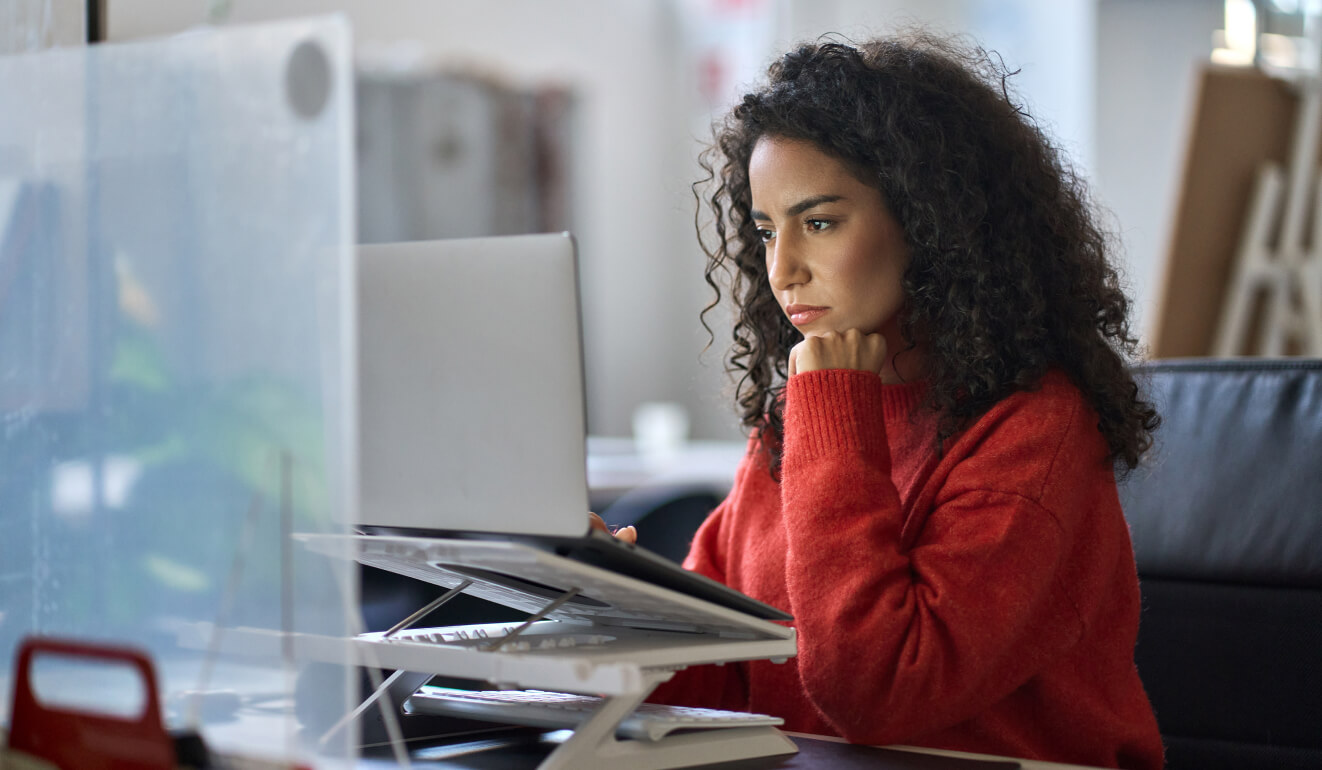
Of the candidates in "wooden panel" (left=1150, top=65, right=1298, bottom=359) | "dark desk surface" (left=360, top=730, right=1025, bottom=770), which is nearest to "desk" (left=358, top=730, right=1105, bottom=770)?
"dark desk surface" (left=360, top=730, right=1025, bottom=770)

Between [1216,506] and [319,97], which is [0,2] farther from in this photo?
[1216,506]

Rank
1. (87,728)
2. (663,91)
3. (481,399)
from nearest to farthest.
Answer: (87,728)
(481,399)
(663,91)

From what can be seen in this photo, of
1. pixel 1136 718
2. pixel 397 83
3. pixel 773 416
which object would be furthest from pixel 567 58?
pixel 1136 718

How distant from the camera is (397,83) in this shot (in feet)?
12.9

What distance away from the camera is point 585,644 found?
0.78 metres

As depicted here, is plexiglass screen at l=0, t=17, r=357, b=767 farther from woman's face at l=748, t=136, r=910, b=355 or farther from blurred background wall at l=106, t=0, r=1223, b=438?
blurred background wall at l=106, t=0, r=1223, b=438

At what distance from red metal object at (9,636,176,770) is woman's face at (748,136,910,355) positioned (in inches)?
23.9

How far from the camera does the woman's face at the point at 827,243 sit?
3.37 ft

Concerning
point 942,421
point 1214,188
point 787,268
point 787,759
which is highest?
point 1214,188

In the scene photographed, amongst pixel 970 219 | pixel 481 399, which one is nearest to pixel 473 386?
pixel 481 399

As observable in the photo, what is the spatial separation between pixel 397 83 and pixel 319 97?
11.6ft

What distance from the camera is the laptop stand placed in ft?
2.25

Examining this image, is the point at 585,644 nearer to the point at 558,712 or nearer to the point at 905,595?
the point at 558,712

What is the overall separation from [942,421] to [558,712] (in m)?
0.42
